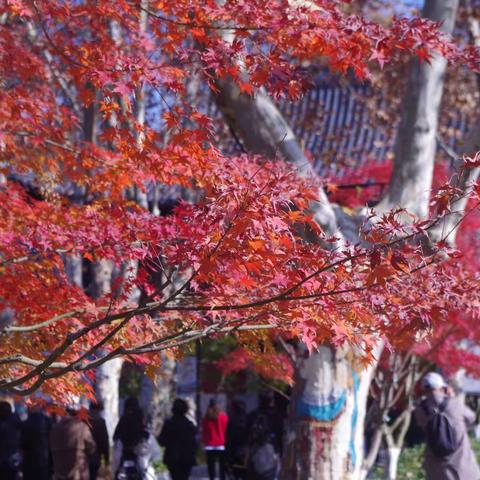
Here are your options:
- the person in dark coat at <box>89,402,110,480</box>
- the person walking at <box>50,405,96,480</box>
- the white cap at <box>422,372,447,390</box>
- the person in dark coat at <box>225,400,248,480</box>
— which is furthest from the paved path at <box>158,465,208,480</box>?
the white cap at <box>422,372,447,390</box>

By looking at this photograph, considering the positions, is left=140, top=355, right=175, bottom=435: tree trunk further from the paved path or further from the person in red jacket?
the person in red jacket

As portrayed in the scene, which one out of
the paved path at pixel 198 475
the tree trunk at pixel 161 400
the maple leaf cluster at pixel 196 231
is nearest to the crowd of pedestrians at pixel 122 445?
the maple leaf cluster at pixel 196 231

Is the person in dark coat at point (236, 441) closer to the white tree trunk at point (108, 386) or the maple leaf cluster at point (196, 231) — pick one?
the white tree trunk at point (108, 386)

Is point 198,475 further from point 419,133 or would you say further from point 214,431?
point 419,133

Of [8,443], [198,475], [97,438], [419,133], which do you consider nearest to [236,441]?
[8,443]

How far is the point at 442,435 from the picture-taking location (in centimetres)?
748

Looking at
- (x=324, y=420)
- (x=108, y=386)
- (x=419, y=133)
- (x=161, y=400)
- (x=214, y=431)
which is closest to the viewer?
(x=324, y=420)

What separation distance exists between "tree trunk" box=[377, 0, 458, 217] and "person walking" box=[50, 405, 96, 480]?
3.78 m

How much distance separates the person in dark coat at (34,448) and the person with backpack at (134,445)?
1532 mm

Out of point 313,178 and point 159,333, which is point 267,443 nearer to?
point 313,178

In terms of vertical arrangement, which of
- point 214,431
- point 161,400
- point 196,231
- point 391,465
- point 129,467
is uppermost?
point 196,231

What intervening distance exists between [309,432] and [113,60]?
397cm

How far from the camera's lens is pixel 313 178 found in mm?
7828

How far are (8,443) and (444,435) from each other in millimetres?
6162
